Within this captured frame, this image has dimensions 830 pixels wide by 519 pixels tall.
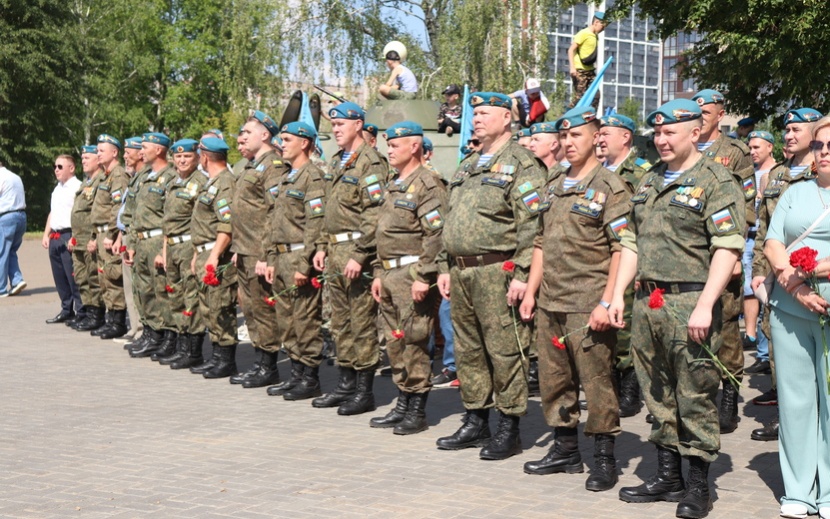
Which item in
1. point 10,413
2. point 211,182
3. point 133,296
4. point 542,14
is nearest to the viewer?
point 10,413

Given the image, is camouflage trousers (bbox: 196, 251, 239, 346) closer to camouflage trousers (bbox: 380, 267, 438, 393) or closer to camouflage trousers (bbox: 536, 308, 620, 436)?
camouflage trousers (bbox: 380, 267, 438, 393)

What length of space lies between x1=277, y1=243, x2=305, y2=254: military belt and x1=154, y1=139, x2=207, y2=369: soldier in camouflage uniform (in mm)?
1683

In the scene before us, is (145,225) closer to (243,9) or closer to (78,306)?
(78,306)

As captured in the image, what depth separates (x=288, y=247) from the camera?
972 cm

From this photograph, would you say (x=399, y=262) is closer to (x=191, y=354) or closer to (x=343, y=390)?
(x=343, y=390)

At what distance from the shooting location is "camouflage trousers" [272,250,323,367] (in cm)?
971

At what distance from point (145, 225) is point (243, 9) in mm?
25165

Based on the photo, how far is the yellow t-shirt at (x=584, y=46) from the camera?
50.9 feet

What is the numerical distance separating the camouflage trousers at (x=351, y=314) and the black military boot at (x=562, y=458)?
91.7 inches

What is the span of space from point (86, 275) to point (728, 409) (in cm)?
884

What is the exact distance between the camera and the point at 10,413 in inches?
361

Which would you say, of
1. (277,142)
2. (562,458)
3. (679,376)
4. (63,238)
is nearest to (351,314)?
(277,142)

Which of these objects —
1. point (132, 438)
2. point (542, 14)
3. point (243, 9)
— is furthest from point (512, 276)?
point (243, 9)

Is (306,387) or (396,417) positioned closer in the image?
(396,417)
